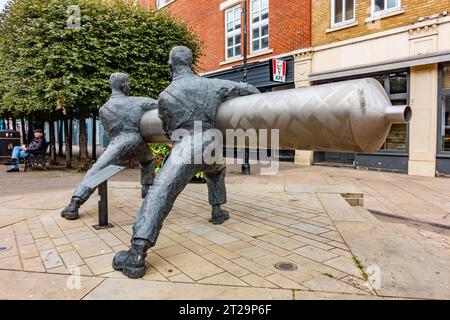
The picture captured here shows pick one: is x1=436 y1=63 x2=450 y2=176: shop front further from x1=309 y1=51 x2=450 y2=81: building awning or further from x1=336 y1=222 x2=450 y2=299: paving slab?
x1=336 y1=222 x2=450 y2=299: paving slab

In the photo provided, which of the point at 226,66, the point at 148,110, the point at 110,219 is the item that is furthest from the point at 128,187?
the point at 226,66

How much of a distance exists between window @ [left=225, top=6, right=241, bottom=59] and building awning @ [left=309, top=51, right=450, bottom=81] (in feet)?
14.6

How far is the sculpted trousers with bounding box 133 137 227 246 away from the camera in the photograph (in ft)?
8.45

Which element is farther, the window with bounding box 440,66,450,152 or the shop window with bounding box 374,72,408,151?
the shop window with bounding box 374,72,408,151

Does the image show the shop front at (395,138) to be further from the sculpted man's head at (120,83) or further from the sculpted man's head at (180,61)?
the sculpted man's head at (180,61)

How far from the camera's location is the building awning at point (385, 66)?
8875 millimetres

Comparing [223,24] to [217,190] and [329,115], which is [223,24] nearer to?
[217,190]

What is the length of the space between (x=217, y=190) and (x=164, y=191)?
138 centimetres

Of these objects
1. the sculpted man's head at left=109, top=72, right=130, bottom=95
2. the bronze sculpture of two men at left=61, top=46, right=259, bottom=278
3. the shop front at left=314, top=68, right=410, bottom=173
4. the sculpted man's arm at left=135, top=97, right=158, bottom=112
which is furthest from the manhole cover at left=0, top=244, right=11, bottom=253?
the shop front at left=314, top=68, right=410, bottom=173

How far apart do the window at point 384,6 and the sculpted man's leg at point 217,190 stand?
8.89m

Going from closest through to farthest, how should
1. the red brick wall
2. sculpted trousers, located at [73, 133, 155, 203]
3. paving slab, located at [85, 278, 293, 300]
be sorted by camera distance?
1. paving slab, located at [85, 278, 293, 300]
2. sculpted trousers, located at [73, 133, 155, 203]
3. the red brick wall

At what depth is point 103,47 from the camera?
9.65m

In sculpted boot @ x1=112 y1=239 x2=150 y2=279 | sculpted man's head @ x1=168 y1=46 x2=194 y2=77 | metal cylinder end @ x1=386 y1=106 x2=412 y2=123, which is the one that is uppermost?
sculpted man's head @ x1=168 y1=46 x2=194 y2=77
